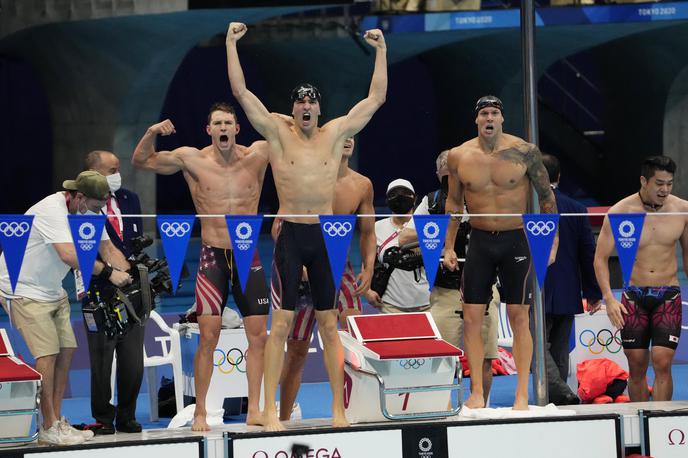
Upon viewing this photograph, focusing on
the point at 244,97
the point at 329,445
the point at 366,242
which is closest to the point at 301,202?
the point at 244,97

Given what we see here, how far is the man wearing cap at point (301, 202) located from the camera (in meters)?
6.95

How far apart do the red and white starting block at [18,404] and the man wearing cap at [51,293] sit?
0.37ft

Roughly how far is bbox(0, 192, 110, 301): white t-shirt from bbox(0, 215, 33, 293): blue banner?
109 millimetres

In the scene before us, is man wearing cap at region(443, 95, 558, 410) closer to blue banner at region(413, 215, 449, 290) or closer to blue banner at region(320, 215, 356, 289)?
blue banner at region(413, 215, 449, 290)

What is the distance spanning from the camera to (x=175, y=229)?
6840 millimetres

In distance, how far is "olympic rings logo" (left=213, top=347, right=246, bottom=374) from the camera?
29.3ft

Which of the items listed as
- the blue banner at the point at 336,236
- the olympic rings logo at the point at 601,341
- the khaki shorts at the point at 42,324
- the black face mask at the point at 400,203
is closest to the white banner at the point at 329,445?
the blue banner at the point at 336,236

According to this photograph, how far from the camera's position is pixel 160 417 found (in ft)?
29.7

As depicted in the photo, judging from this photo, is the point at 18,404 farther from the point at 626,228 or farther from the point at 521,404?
the point at 626,228

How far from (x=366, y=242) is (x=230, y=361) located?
5.70 ft

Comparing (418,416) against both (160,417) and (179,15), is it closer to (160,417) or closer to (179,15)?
(160,417)

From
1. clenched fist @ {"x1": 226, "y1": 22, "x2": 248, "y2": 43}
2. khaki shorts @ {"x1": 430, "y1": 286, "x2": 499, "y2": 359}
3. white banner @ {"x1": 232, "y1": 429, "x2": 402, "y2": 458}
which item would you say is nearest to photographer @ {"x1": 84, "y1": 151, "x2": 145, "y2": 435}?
white banner @ {"x1": 232, "y1": 429, "x2": 402, "y2": 458}

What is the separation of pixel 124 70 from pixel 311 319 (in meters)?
14.4

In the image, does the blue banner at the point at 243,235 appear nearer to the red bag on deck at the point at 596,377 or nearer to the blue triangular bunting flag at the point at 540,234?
the blue triangular bunting flag at the point at 540,234
